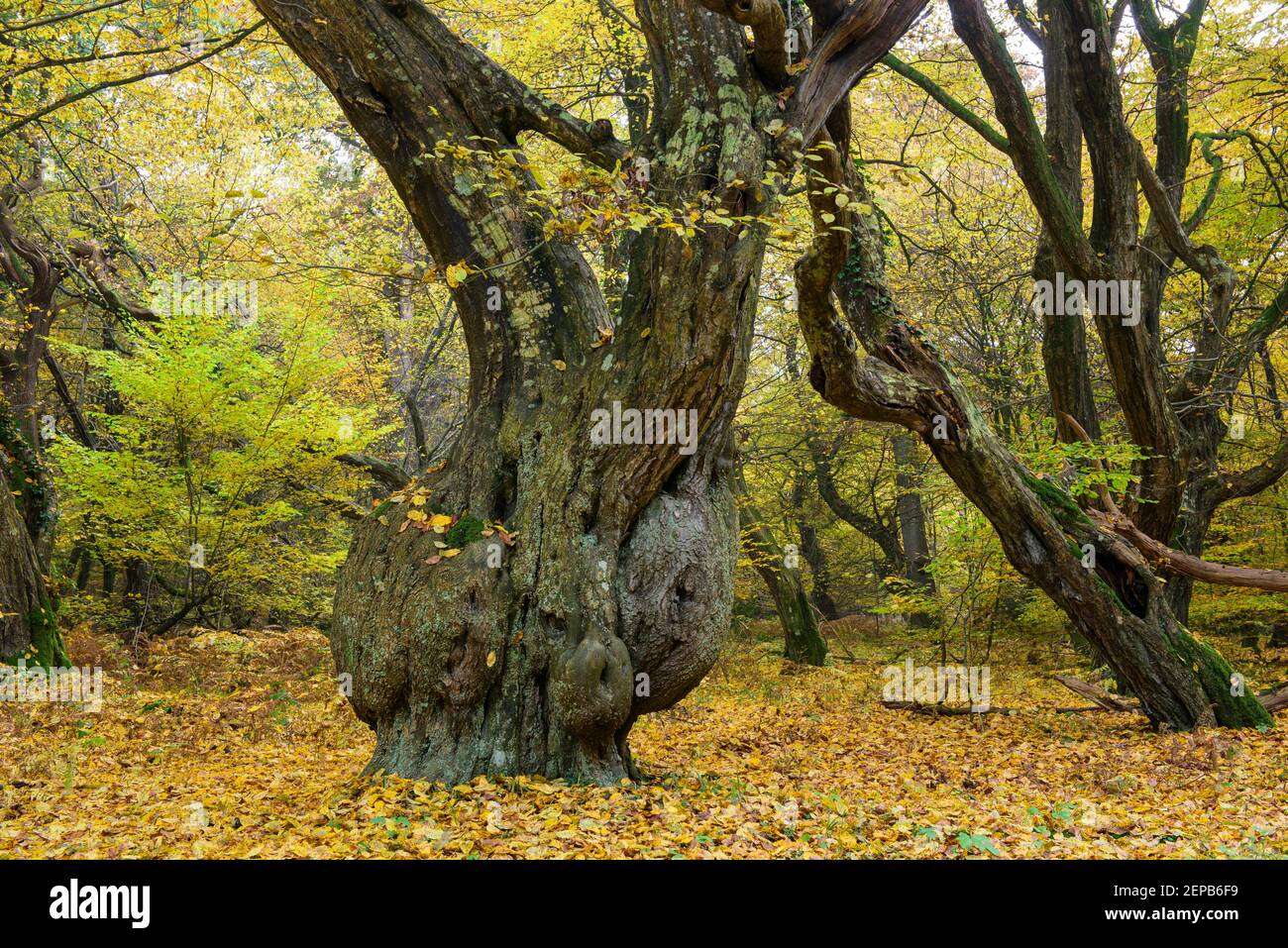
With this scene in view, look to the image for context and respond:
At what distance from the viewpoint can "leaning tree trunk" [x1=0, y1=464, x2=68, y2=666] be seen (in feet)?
26.0

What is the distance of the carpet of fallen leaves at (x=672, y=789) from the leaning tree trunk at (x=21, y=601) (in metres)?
0.82

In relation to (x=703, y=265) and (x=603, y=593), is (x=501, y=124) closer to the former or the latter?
(x=703, y=265)

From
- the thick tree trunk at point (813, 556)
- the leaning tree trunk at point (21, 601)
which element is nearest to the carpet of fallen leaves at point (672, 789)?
the leaning tree trunk at point (21, 601)

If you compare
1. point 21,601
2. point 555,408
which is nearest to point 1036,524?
point 555,408

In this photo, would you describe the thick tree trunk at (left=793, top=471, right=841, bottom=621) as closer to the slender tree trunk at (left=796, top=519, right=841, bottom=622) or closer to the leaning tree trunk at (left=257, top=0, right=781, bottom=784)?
the slender tree trunk at (left=796, top=519, right=841, bottom=622)

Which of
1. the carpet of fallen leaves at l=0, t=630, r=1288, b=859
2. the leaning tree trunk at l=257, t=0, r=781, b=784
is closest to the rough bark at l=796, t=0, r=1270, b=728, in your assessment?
the carpet of fallen leaves at l=0, t=630, r=1288, b=859

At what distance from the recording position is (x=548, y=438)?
5215 mm

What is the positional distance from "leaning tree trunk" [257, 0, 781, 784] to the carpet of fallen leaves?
496 millimetres

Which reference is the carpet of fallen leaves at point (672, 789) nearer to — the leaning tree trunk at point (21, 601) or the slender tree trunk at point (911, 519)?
the leaning tree trunk at point (21, 601)

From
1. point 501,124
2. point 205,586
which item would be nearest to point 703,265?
point 501,124

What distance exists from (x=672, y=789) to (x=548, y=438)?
6.89 feet

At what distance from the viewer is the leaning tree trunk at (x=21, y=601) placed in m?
7.94

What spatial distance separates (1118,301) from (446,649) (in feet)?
23.8

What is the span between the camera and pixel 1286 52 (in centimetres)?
961
